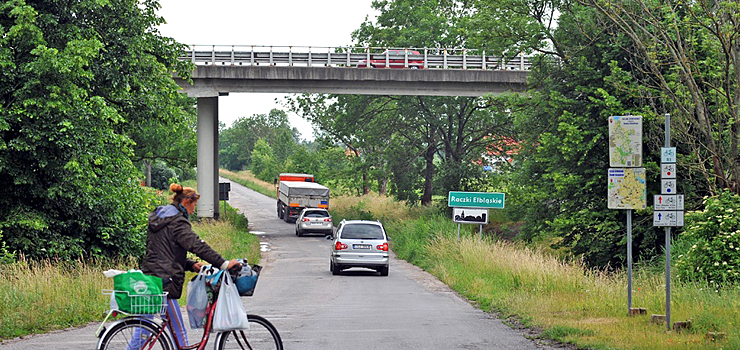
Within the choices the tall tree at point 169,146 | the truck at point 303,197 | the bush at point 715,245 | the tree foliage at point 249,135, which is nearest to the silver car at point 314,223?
the tall tree at point 169,146

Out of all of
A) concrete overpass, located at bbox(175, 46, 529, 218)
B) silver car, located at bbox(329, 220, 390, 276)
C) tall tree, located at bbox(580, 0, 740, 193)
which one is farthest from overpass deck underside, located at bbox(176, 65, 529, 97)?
silver car, located at bbox(329, 220, 390, 276)

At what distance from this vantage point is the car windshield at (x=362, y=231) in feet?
80.5

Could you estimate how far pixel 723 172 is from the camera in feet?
69.3

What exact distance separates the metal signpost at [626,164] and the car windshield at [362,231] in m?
12.7

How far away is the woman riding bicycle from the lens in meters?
7.09

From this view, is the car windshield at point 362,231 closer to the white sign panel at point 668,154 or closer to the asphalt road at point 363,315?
the asphalt road at point 363,315

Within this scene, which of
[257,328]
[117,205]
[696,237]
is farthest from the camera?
[117,205]

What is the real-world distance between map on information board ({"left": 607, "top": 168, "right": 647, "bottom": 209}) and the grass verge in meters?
1.70

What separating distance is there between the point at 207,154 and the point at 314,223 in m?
7.11

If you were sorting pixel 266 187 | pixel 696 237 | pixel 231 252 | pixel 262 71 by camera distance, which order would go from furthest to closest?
pixel 266 187 < pixel 262 71 < pixel 231 252 < pixel 696 237

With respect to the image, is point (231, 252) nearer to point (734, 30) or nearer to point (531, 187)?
point (531, 187)

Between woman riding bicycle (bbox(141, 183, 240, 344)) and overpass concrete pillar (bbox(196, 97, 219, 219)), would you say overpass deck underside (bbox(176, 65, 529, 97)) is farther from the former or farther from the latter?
woman riding bicycle (bbox(141, 183, 240, 344))

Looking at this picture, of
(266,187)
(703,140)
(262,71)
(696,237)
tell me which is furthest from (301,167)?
(696,237)

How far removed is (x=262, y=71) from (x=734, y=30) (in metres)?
27.3
